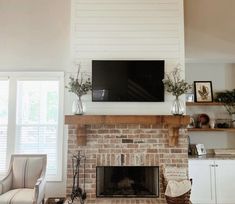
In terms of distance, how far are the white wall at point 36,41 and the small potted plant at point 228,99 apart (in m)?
3.20

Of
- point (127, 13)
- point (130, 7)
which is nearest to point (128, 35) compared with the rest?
point (127, 13)

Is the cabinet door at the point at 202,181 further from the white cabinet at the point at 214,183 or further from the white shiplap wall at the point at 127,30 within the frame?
the white shiplap wall at the point at 127,30

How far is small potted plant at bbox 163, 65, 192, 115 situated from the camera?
3568 mm

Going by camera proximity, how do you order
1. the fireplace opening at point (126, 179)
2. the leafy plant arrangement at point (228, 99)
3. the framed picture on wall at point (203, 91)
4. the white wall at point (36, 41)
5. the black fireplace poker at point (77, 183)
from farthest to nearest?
the framed picture on wall at point (203, 91) → the leafy plant arrangement at point (228, 99) → the white wall at point (36, 41) → the fireplace opening at point (126, 179) → the black fireplace poker at point (77, 183)

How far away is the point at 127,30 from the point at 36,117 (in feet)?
7.64

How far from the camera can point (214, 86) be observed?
202 inches

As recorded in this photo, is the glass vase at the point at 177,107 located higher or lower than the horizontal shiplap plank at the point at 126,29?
lower

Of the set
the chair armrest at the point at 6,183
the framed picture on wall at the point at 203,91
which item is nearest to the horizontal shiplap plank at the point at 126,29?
the framed picture on wall at the point at 203,91

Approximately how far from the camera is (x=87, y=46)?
3.83 metres

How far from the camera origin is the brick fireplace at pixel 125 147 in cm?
362

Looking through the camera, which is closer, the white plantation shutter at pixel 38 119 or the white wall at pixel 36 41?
the white wall at pixel 36 41

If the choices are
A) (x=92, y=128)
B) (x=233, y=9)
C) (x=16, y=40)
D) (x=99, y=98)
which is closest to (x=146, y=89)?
(x=99, y=98)

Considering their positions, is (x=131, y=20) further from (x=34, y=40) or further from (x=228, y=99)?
(x=228, y=99)

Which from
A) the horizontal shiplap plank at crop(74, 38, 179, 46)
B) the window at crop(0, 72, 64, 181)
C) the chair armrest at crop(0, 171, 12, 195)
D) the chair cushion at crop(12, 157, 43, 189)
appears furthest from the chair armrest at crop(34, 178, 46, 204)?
the horizontal shiplap plank at crop(74, 38, 179, 46)
